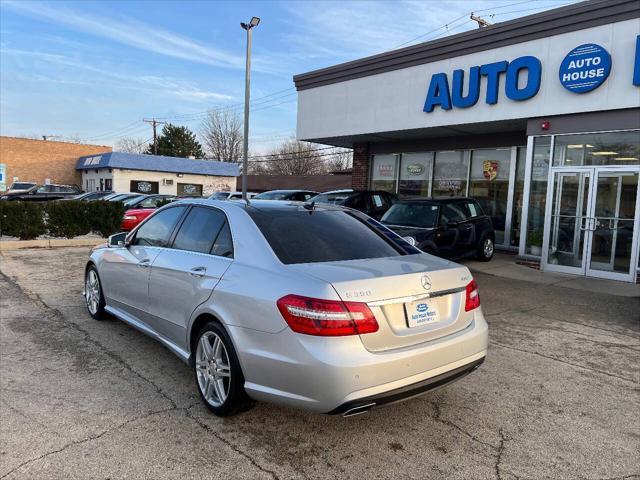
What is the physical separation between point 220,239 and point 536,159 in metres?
9.85

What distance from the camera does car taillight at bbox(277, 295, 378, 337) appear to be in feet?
9.16

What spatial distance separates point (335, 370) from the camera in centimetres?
273

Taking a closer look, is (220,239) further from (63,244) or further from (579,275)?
(63,244)

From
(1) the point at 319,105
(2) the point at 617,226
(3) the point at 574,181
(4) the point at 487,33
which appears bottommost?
(2) the point at 617,226

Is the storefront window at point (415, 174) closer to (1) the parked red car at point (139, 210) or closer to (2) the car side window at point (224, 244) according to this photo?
(1) the parked red car at point (139, 210)

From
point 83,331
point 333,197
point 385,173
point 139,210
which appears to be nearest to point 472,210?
point 333,197

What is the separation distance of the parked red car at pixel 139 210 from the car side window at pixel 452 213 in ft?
27.2

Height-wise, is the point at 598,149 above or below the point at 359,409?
above

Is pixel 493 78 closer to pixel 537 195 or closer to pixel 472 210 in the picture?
pixel 537 195

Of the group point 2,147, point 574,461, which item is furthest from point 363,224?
point 2,147

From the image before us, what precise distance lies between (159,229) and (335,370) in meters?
2.70

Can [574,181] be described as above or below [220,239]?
above

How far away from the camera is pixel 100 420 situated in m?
3.39

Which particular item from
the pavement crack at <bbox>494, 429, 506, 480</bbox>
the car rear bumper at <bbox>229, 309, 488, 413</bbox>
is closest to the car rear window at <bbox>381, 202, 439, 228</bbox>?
the pavement crack at <bbox>494, 429, 506, 480</bbox>
